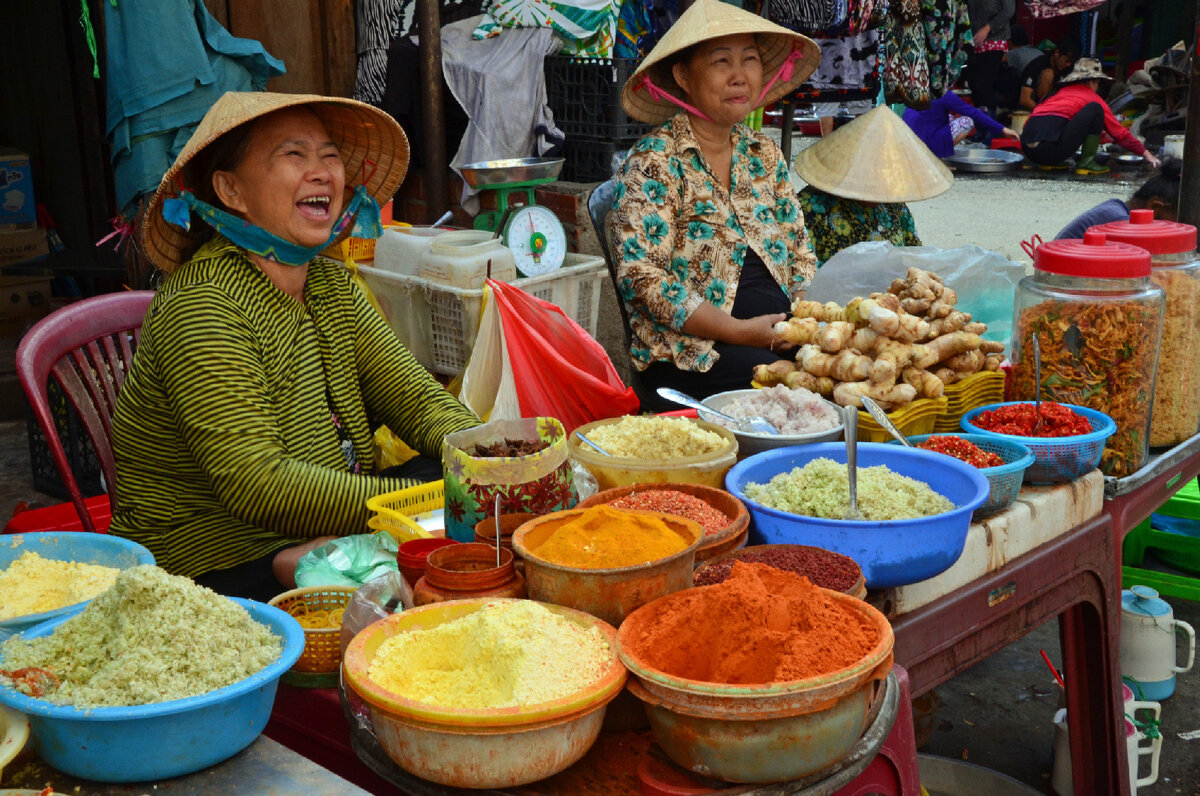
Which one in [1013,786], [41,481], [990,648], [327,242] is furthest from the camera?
[41,481]

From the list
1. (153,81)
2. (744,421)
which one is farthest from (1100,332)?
(153,81)

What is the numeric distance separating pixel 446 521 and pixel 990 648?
100 cm

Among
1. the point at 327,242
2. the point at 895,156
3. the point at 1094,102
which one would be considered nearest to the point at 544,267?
the point at 895,156

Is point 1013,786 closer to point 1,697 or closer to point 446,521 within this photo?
point 446,521

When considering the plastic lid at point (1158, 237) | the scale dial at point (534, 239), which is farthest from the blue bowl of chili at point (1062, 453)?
the scale dial at point (534, 239)

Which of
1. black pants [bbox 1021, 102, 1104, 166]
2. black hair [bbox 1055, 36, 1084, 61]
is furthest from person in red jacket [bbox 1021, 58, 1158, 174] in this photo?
black hair [bbox 1055, 36, 1084, 61]

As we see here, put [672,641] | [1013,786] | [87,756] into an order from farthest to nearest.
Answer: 1. [1013,786]
2. [672,641]
3. [87,756]

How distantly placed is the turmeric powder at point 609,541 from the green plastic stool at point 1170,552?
2.61 meters

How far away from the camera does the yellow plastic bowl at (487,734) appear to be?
1105 mm

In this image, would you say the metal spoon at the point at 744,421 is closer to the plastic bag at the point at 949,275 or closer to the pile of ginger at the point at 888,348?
the pile of ginger at the point at 888,348

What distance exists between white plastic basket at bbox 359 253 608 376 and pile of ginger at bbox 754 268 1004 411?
1531 millimetres

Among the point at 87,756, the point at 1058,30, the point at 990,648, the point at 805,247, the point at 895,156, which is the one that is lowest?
the point at 990,648

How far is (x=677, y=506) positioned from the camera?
1619 mm

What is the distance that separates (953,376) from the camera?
2359mm
